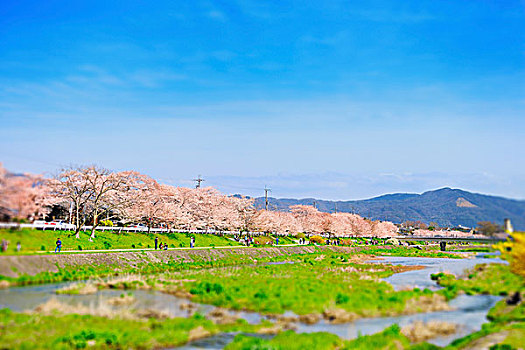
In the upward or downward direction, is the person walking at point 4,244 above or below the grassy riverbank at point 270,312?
above

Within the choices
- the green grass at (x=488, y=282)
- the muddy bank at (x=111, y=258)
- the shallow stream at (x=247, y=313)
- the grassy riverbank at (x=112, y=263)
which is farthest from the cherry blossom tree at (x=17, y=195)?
the green grass at (x=488, y=282)

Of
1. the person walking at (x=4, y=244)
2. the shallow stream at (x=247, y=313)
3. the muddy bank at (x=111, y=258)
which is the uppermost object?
the person walking at (x=4, y=244)

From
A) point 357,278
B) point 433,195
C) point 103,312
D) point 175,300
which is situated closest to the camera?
point 103,312

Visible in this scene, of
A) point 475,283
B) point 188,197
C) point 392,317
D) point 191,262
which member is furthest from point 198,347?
point 188,197

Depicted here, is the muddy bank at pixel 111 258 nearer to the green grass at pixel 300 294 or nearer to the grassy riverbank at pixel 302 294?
the grassy riverbank at pixel 302 294

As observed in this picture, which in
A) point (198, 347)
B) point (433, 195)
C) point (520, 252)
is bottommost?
point (198, 347)

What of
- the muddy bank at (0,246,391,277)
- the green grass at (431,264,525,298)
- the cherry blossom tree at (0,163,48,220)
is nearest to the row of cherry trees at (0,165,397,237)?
the cherry blossom tree at (0,163,48,220)

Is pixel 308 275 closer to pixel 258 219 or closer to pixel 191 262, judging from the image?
pixel 191 262

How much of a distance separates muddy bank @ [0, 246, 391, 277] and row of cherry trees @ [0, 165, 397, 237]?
3965 mm

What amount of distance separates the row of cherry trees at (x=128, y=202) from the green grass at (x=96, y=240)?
1158 millimetres

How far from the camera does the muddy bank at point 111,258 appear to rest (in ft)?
86.7

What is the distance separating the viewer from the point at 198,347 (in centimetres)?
1852

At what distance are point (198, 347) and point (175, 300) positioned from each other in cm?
1081

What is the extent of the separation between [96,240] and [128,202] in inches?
640
